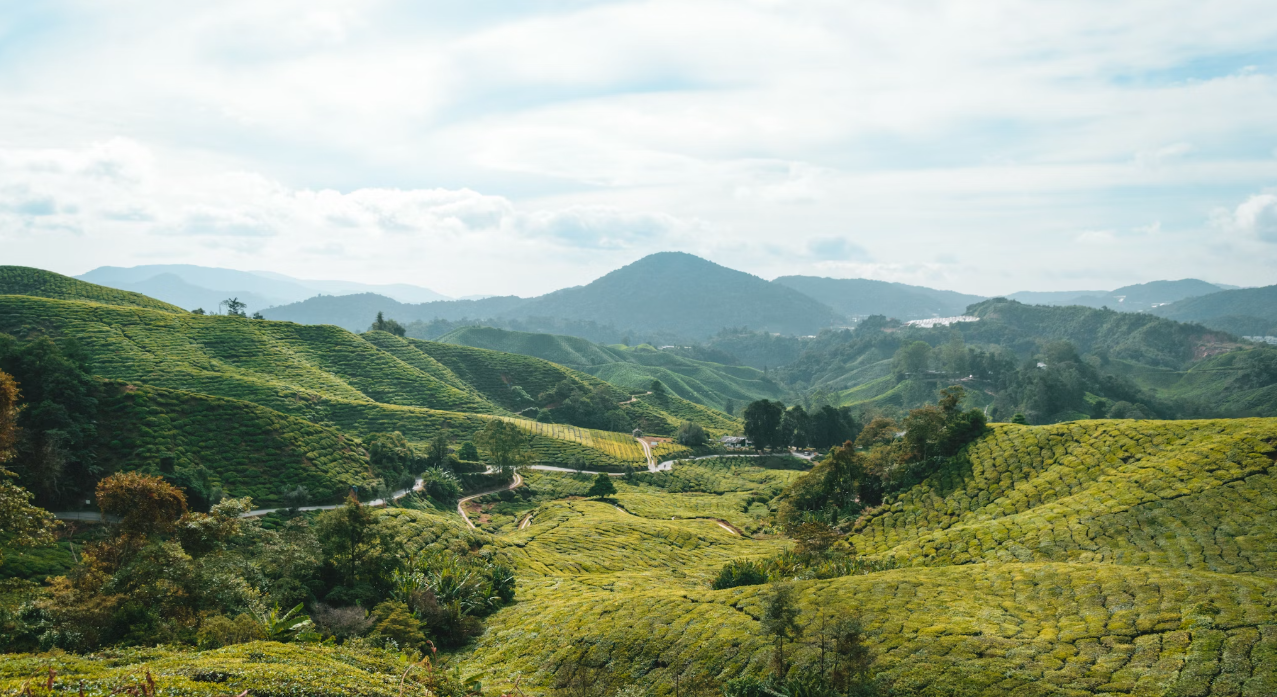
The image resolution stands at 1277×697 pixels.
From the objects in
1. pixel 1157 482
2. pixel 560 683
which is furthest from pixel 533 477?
pixel 1157 482

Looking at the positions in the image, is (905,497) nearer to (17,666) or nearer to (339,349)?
(17,666)

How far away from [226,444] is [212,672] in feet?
145

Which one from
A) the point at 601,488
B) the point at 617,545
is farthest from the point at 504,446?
the point at 617,545

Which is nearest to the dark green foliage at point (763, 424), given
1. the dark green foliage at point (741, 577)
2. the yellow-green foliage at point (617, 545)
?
the yellow-green foliage at point (617, 545)

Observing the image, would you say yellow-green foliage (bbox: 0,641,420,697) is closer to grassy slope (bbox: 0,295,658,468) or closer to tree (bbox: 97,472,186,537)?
tree (bbox: 97,472,186,537)

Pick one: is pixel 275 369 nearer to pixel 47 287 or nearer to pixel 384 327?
pixel 47 287

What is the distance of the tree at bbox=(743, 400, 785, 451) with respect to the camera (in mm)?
95688

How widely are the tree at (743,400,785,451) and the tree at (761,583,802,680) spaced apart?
76.1 meters

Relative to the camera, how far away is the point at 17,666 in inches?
525

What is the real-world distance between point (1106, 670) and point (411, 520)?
1252 inches

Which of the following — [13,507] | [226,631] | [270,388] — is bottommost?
[226,631]

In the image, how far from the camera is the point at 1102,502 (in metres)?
31.7

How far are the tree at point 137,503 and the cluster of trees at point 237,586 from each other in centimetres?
4

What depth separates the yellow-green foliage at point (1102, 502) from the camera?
26.7 meters
